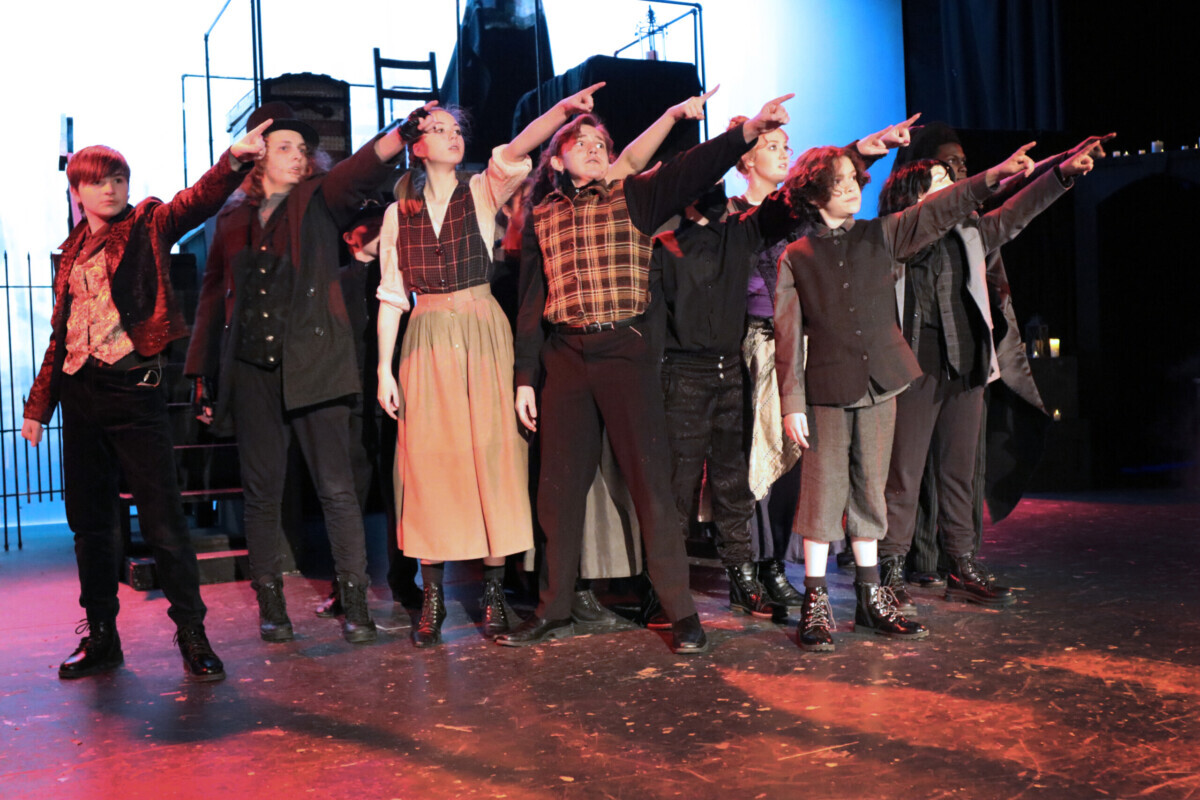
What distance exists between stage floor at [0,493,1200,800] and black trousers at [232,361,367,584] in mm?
275

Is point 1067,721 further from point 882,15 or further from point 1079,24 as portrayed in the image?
point 882,15

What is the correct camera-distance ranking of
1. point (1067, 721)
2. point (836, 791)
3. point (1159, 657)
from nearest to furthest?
point (836, 791), point (1067, 721), point (1159, 657)

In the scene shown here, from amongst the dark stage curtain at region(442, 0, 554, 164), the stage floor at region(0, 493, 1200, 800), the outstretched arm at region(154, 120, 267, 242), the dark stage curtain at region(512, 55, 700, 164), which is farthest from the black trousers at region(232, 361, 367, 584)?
the dark stage curtain at region(442, 0, 554, 164)

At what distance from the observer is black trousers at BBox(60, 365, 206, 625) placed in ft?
9.66

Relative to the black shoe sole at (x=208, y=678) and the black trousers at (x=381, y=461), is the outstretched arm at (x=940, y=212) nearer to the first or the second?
the black trousers at (x=381, y=461)

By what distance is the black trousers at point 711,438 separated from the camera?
Answer: 3332 mm

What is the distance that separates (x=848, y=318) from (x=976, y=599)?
1054 millimetres

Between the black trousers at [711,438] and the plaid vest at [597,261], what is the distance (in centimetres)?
33

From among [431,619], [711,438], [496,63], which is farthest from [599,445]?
[496,63]

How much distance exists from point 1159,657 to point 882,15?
6.27 meters

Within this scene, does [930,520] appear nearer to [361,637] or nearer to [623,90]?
[361,637]

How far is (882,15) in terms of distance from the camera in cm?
798

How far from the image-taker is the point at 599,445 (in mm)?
3193

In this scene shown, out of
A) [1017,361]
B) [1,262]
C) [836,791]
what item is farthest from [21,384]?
[836,791]
